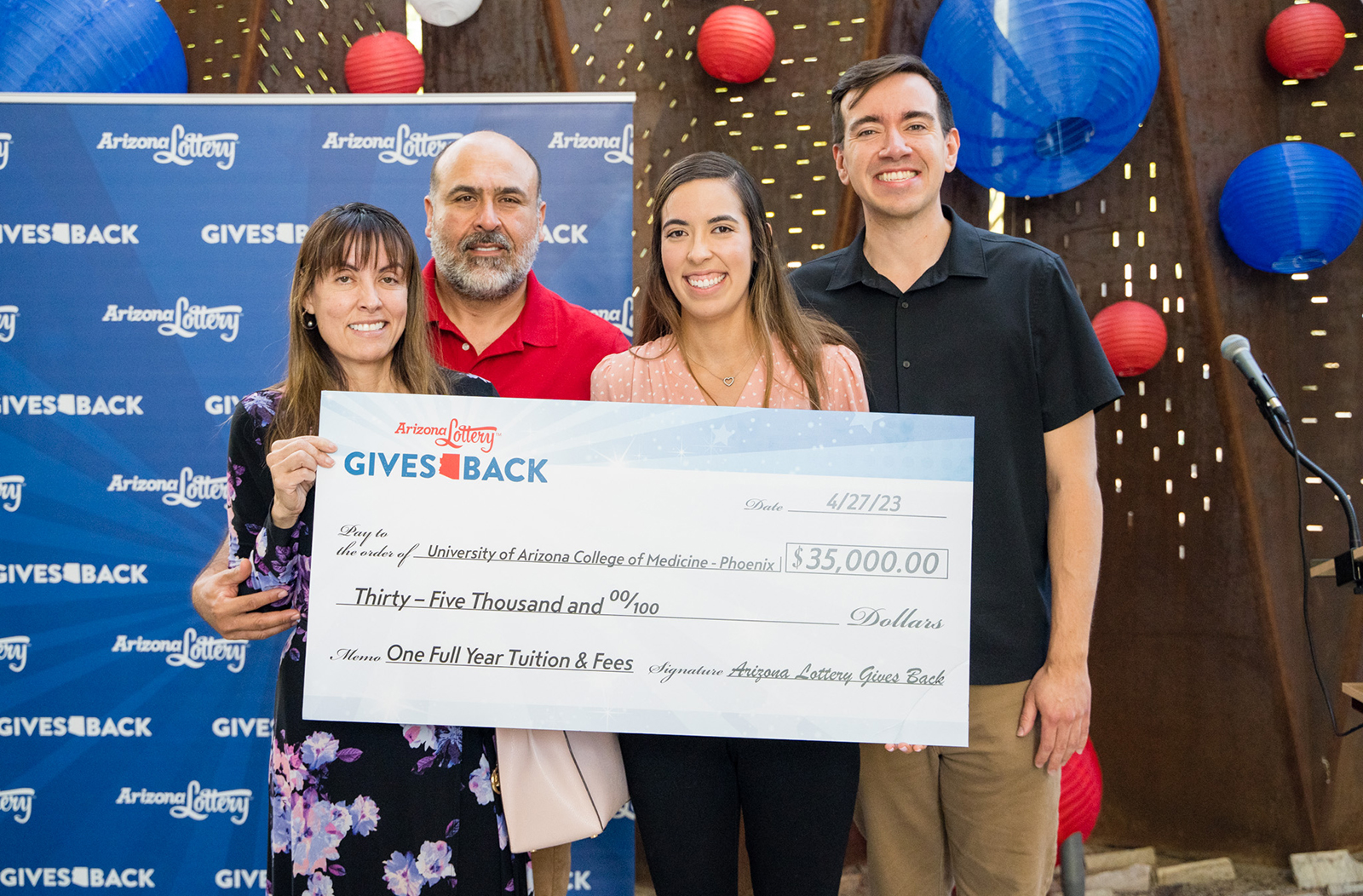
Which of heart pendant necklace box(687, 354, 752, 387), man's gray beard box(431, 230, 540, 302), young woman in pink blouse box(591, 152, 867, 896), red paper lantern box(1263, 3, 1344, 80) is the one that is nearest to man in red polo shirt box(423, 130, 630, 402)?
man's gray beard box(431, 230, 540, 302)

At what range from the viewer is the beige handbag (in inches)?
55.5

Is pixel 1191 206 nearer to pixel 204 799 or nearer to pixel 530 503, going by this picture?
pixel 530 503

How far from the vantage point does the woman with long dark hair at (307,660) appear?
1.37 metres

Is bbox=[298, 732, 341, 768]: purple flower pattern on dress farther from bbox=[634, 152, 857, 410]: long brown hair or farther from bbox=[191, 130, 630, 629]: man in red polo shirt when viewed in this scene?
bbox=[634, 152, 857, 410]: long brown hair

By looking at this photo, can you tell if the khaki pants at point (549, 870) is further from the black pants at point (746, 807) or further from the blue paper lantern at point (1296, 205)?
the blue paper lantern at point (1296, 205)

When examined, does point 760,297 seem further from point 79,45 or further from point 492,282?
point 79,45

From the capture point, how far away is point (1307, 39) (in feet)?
9.33

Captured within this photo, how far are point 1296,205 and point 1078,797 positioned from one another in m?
2.01

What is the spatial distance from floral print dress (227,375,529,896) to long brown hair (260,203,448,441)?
6 centimetres

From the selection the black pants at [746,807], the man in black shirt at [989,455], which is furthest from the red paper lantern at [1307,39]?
the black pants at [746,807]

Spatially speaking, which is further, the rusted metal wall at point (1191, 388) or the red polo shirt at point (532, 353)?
the rusted metal wall at point (1191, 388)

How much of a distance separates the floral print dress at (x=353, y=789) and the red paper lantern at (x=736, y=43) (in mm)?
2194

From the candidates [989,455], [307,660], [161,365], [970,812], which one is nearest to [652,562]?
[307,660]

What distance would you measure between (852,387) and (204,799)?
7.05 ft
